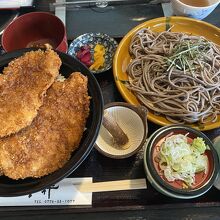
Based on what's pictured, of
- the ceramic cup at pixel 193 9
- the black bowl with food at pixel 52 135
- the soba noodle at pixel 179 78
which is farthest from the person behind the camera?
the ceramic cup at pixel 193 9

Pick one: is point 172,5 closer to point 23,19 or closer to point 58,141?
point 23,19

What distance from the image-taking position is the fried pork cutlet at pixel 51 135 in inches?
49.8

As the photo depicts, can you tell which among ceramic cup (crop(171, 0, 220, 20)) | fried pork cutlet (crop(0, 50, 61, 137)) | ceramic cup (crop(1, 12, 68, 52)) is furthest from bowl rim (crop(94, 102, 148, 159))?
ceramic cup (crop(171, 0, 220, 20))

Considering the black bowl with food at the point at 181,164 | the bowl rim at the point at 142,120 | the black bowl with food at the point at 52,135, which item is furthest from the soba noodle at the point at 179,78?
the black bowl with food at the point at 52,135

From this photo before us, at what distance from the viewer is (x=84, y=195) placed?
1.46 metres

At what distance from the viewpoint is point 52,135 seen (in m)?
1.33

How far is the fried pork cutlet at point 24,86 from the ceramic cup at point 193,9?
99cm

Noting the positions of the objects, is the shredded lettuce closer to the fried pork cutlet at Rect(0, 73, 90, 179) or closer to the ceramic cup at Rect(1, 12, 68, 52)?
the fried pork cutlet at Rect(0, 73, 90, 179)

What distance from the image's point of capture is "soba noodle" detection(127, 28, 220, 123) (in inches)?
66.1

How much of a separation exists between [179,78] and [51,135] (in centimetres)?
83

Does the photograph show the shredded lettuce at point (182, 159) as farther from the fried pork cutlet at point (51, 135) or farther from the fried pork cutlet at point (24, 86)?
the fried pork cutlet at point (24, 86)

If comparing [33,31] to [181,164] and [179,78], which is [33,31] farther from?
[181,164]

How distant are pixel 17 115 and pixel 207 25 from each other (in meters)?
1.35

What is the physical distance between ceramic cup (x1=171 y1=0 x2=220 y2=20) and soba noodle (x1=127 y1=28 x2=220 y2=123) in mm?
209
